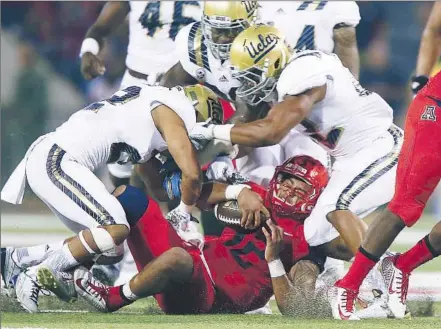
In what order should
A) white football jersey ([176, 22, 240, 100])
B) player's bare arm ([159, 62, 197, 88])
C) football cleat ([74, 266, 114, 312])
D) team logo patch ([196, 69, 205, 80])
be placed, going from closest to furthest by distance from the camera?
football cleat ([74, 266, 114, 312]) < white football jersey ([176, 22, 240, 100]) < team logo patch ([196, 69, 205, 80]) < player's bare arm ([159, 62, 197, 88])

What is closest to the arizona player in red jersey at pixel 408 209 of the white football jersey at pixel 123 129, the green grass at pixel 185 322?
the green grass at pixel 185 322

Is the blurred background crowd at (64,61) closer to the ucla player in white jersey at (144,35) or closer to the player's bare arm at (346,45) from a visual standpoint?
the ucla player in white jersey at (144,35)

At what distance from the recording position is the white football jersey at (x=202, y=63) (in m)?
6.05

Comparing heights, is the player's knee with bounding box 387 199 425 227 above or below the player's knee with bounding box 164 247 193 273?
above

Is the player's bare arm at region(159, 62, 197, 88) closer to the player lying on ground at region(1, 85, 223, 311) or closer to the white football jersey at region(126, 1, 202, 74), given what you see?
the player lying on ground at region(1, 85, 223, 311)

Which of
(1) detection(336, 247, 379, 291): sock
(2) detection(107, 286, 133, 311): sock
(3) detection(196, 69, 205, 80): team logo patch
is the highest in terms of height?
(3) detection(196, 69, 205, 80): team logo patch

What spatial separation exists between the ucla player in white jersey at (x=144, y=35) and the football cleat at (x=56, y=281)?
2.69 meters

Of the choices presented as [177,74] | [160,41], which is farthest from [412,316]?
[160,41]

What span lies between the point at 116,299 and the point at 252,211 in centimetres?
72

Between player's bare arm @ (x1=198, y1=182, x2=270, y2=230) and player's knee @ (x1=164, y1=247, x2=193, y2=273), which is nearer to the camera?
player's knee @ (x1=164, y1=247, x2=193, y2=273)

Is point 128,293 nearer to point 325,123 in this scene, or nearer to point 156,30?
point 325,123

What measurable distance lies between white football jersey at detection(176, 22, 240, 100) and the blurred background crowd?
4525mm

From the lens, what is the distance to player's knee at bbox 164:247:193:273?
482cm

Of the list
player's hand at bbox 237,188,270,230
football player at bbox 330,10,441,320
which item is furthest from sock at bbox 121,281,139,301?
football player at bbox 330,10,441,320
